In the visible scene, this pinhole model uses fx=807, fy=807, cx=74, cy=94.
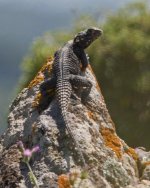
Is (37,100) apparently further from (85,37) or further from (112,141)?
(85,37)

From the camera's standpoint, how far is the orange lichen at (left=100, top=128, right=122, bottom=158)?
6.08 meters

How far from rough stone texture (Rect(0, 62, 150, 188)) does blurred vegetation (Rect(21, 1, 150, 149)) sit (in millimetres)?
13557

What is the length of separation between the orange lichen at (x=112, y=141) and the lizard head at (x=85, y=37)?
5.78 feet

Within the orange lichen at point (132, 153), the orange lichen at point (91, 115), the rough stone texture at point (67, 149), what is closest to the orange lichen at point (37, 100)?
the rough stone texture at point (67, 149)

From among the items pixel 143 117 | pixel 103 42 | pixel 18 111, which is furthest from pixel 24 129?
pixel 103 42

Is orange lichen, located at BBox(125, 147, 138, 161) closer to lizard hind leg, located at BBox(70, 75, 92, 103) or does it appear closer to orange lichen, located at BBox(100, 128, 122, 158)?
orange lichen, located at BBox(100, 128, 122, 158)

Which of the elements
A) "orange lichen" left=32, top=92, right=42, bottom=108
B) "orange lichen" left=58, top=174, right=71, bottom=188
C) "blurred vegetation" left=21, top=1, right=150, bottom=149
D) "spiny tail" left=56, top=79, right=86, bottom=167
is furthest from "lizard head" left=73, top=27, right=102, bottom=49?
"blurred vegetation" left=21, top=1, right=150, bottom=149

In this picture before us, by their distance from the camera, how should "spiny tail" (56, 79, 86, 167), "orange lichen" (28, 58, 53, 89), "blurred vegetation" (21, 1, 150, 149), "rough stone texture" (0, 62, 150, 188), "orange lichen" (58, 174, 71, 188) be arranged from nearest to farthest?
1. "orange lichen" (58, 174, 71, 188)
2. "rough stone texture" (0, 62, 150, 188)
3. "spiny tail" (56, 79, 86, 167)
4. "orange lichen" (28, 58, 53, 89)
5. "blurred vegetation" (21, 1, 150, 149)

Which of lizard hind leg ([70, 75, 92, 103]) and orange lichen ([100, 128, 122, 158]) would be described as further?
lizard hind leg ([70, 75, 92, 103])

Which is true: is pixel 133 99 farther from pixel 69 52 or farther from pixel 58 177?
pixel 58 177

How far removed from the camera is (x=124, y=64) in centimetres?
2155

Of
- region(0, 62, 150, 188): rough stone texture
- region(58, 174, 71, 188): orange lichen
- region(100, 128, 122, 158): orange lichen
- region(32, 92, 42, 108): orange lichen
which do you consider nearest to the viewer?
region(58, 174, 71, 188): orange lichen

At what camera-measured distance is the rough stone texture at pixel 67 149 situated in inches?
219

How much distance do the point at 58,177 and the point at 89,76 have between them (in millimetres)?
2100
